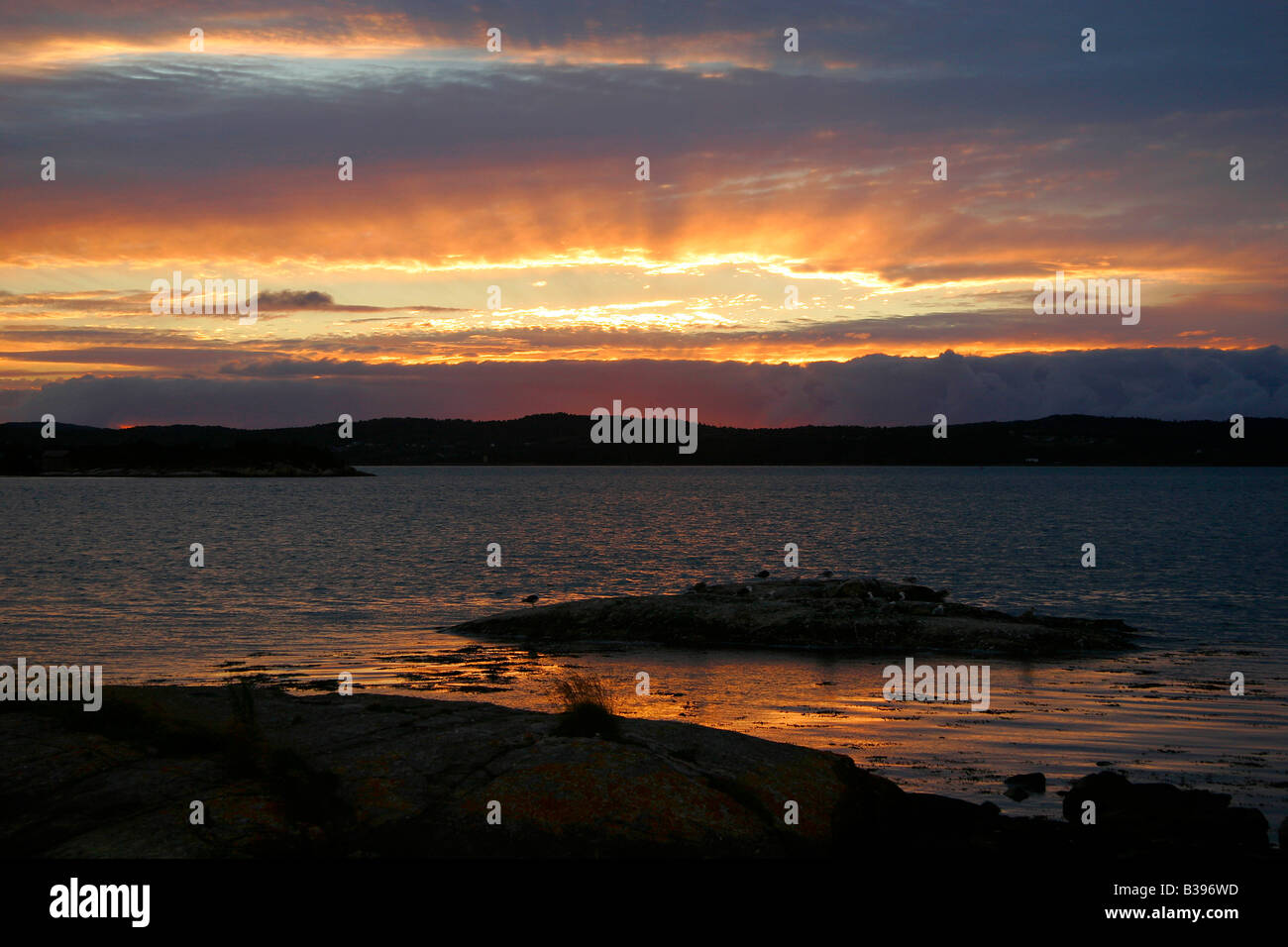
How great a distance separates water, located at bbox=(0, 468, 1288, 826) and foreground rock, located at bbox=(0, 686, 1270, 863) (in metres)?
2.63

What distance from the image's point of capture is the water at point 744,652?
1883 cm

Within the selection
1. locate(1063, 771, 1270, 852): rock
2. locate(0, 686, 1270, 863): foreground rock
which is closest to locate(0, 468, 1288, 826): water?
locate(1063, 771, 1270, 852): rock

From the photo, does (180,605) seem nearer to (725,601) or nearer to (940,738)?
(725,601)

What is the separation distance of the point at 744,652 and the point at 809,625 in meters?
2.81

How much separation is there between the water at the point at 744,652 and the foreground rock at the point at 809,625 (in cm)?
148

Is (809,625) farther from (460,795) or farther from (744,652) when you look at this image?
(460,795)

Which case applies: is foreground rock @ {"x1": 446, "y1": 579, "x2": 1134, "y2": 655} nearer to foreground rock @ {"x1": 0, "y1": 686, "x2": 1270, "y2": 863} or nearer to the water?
the water

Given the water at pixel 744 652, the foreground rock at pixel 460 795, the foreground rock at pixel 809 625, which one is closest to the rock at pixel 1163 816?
the foreground rock at pixel 460 795

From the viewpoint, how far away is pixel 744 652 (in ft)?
97.6

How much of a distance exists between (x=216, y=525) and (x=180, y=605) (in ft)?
197

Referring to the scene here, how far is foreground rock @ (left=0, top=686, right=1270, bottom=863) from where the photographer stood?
10.1m

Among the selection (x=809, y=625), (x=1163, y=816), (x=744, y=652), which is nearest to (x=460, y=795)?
(x=1163, y=816)

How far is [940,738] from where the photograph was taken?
61.4 ft

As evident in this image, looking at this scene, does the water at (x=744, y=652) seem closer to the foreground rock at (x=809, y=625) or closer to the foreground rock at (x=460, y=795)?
the foreground rock at (x=809, y=625)
